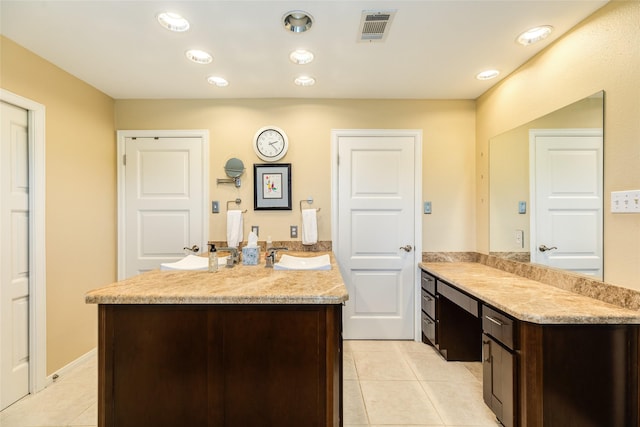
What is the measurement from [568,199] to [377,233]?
5.26 ft

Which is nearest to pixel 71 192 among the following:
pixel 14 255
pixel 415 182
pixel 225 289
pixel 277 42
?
pixel 14 255

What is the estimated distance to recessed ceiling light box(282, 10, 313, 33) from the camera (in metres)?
1.82

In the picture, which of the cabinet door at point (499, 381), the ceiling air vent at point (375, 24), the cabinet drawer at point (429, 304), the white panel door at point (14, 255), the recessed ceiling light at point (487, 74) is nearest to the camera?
the cabinet door at point (499, 381)

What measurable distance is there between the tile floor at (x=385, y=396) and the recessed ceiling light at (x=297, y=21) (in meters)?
2.48

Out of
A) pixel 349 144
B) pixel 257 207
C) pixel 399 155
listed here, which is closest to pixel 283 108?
pixel 349 144

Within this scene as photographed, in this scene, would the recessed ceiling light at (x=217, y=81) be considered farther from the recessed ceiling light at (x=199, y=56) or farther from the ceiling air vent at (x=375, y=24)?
the ceiling air vent at (x=375, y=24)

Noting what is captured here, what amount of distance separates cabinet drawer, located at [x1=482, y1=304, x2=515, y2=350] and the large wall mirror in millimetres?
605

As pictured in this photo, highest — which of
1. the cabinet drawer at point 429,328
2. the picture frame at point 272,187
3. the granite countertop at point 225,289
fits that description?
the picture frame at point 272,187

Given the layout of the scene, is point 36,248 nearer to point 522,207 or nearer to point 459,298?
point 459,298

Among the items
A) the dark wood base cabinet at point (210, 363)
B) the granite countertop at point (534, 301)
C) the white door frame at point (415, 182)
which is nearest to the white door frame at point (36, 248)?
the dark wood base cabinet at point (210, 363)

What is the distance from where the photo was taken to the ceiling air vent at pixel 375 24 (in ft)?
5.91

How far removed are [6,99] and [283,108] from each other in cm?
207

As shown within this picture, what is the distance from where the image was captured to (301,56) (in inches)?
90.6

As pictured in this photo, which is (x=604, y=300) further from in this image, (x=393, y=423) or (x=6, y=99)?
(x=6, y=99)
